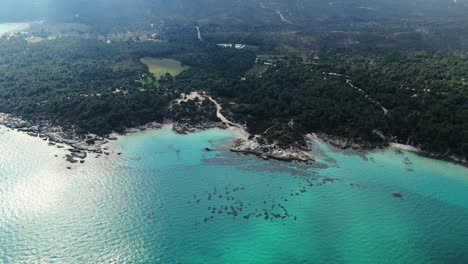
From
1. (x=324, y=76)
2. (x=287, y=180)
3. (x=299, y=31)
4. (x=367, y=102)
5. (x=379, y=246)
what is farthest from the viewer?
(x=299, y=31)

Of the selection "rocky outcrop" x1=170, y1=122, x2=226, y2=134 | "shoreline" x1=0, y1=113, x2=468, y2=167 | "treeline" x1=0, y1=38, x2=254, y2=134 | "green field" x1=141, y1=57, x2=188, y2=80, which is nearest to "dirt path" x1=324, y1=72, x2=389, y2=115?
"shoreline" x1=0, y1=113, x2=468, y2=167

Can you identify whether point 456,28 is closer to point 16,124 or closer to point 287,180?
point 287,180

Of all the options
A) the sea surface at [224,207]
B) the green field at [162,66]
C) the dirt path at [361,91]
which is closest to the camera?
the sea surface at [224,207]

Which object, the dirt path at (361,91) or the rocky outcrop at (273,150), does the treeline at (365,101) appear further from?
the rocky outcrop at (273,150)

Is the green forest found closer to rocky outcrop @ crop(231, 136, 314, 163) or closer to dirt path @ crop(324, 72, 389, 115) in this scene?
dirt path @ crop(324, 72, 389, 115)

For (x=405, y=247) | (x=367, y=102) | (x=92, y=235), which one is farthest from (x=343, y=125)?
(x=92, y=235)

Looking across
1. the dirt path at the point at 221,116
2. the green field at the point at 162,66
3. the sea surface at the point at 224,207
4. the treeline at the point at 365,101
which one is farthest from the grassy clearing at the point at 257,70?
the sea surface at the point at 224,207
